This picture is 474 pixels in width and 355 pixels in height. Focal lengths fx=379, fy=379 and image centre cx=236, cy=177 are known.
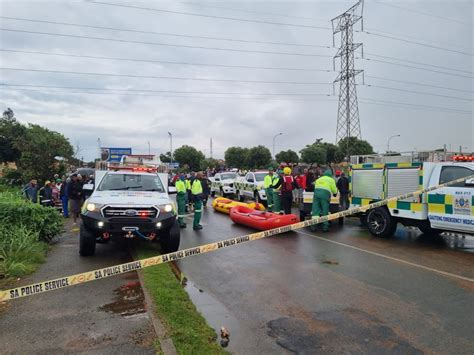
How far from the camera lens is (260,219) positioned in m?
10.6

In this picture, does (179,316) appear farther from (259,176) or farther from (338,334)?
(259,176)

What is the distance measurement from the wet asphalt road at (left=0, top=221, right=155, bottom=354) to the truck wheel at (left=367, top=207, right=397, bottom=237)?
6.30 meters

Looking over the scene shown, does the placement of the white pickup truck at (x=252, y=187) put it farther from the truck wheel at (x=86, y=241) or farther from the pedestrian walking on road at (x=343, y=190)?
the truck wheel at (x=86, y=241)

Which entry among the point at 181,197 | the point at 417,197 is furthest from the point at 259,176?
the point at 417,197

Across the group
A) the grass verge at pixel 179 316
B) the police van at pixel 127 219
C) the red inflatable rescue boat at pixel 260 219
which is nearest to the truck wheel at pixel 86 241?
the police van at pixel 127 219

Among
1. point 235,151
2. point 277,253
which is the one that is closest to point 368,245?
point 277,253

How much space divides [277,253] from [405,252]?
2745 mm

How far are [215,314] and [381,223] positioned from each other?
6.29 meters

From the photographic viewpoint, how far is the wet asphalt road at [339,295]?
13.3 feet

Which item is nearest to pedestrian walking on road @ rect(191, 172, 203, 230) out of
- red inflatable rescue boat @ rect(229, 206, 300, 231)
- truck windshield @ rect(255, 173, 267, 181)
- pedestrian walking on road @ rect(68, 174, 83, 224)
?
red inflatable rescue boat @ rect(229, 206, 300, 231)

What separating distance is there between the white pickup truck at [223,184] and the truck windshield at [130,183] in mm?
12792

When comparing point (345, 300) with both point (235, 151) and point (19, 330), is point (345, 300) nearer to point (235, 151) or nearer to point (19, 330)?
point (19, 330)

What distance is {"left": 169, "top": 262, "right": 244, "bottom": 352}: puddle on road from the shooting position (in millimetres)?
4046

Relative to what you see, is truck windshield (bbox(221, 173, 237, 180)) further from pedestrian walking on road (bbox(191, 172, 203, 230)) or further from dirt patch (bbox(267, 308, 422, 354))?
dirt patch (bbox(267, 308, 422, 354))
